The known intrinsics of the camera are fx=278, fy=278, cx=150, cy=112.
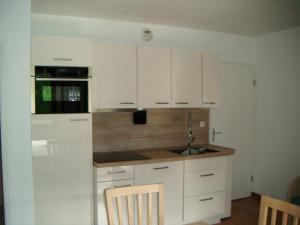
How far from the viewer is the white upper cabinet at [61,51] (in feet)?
8.68

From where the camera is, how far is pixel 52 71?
2.71 metres

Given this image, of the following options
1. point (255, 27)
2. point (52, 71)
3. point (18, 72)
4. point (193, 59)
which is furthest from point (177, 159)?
point (255, 27)

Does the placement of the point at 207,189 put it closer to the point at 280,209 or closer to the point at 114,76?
the point at 114,76

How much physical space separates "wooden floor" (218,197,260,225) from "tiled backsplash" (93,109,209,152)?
106 cm

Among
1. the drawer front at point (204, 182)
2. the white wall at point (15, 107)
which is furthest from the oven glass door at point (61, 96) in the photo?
the drawer front at point (204, 182)

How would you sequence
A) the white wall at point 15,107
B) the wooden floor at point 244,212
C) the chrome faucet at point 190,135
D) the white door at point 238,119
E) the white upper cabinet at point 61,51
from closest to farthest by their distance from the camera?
the white wall at point 15,107
the white upper cabinet at point 61,51
the wooden floor at point 244,212
the chrome faucet at point 190,135
the white door at point 238,119

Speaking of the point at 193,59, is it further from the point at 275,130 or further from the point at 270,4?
the point at 275,130

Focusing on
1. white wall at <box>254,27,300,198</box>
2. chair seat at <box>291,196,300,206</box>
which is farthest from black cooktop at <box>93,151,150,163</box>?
white wall at <box>254,27,300,198</box>

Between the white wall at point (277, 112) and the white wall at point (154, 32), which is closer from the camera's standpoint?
the white wall at point (154, 32)

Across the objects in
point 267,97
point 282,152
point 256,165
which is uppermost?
point 267,97

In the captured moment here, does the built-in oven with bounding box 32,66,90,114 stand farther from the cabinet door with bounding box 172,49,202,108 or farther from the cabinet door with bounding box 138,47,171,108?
the cabinet door with bounding box 172,49,202,108

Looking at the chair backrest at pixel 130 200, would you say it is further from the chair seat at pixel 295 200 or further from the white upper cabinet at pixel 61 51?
the chair seat at pixel 295 200

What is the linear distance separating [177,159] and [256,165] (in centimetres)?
193

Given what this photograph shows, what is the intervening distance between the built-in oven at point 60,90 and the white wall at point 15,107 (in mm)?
114
